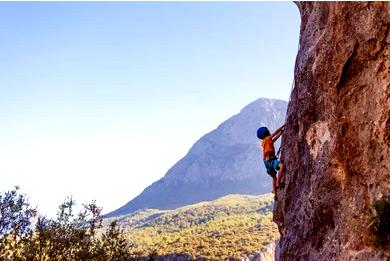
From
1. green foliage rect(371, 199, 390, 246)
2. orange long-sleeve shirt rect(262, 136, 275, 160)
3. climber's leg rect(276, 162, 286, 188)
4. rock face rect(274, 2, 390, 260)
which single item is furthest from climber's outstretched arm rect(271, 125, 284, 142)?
green foliage rect(371, 199, 390, 246)

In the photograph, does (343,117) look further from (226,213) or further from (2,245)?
(226,213)

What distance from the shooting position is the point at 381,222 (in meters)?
10.4

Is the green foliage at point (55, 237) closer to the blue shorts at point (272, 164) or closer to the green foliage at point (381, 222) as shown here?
the blue shorts at point (272, 164)

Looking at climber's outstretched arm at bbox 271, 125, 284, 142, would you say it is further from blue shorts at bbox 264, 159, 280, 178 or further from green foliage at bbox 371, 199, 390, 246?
green foliage at bbox 371, 199, 390, 246

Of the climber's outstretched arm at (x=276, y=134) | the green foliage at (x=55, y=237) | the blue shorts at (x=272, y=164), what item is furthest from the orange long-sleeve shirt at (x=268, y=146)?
the green foliage at (x=55, y=237)

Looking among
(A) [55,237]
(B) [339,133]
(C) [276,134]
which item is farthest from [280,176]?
(A) [55,237]

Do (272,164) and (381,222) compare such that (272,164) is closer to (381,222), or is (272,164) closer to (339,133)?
(339,133)

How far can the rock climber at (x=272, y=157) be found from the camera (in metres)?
15.7

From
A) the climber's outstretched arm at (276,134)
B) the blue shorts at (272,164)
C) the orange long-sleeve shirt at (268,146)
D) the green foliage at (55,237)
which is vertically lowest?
the green foliage at (55,237)

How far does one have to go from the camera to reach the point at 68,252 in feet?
75.5

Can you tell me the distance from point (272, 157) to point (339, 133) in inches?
151

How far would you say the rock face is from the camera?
37.1 feet

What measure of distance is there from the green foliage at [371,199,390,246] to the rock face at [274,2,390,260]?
0.23 m

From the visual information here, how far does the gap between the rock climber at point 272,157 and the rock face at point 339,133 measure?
0.64 m
